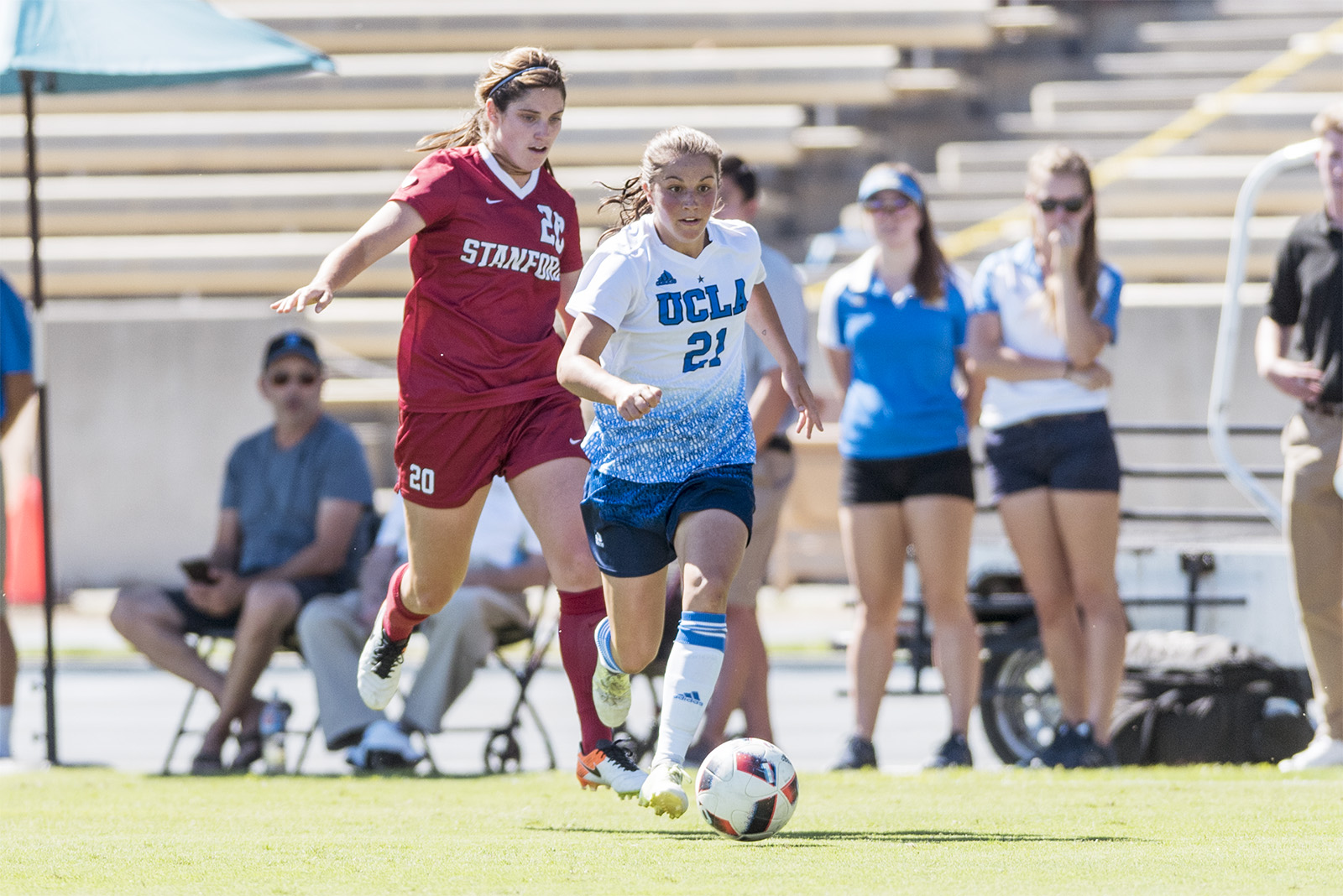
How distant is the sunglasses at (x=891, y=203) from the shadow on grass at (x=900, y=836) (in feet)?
9.85

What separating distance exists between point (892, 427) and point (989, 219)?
1185cm

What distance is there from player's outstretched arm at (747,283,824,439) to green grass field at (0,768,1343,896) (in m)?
1.17

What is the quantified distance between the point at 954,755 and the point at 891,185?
7.13 ft

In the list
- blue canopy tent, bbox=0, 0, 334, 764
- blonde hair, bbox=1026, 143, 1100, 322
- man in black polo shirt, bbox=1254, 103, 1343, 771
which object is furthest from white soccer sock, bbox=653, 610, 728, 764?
blue canopy tent, bbox=0, 0, 334, 764

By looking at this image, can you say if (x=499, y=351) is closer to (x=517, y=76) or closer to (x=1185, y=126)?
(x=517, y=76)

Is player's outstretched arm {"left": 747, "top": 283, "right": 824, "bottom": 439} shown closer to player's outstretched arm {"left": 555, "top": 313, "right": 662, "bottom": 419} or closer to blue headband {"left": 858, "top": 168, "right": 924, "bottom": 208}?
player's outstretched arm {"left": 555, "top": 313, "right": 662, "bottom": 419}

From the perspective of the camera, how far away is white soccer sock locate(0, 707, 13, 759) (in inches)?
320

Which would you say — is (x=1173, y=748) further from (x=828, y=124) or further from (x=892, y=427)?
(x=828, y=124)

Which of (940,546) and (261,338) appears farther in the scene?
(261,338)

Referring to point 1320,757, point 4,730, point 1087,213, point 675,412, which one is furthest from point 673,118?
point 675,412

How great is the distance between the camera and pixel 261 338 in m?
16.5

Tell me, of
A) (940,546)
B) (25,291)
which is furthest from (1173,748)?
(25,291)

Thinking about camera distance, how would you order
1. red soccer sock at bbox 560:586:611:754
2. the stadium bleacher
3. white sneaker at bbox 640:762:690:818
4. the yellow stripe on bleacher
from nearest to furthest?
white sneaker at bbox 640:762:690:818
red soccer sock at bbox 560:586:611:754
the yellow stripe on bleacher
the stadium bleacher

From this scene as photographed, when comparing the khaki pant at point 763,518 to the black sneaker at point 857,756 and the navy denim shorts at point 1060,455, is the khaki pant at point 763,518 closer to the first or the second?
the black sneaker at point 857,756
